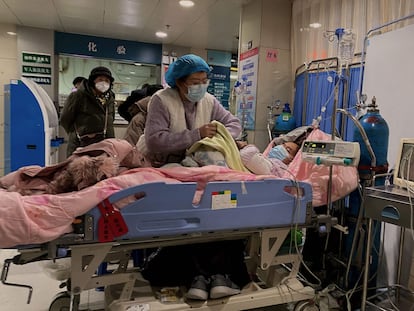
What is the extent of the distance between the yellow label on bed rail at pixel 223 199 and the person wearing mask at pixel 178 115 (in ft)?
1.21

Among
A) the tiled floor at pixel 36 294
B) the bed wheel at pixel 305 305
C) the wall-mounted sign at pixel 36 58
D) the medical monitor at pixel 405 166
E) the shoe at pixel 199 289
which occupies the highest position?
the wall-mounted sign at pixel 36 58

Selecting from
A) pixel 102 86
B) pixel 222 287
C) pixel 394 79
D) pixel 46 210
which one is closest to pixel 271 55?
pixel 394 79

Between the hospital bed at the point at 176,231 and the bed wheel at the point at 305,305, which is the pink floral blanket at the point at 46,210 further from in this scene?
the bed wheel at the point at 305,305

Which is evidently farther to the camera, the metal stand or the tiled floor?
the tiled floor

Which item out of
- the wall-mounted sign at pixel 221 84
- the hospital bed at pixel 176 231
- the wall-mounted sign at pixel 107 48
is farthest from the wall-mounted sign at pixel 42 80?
the hospital bed at pixel 176 231

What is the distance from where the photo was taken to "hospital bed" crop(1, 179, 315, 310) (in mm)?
1395

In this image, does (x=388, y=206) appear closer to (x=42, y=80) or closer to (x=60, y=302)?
(x=60, y=302)

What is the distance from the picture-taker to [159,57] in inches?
246

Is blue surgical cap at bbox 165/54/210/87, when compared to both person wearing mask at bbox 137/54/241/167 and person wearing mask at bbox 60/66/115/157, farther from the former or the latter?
person wearing mask at bbox 60/66/115/157

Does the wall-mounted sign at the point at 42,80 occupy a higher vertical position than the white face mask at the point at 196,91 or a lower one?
higher

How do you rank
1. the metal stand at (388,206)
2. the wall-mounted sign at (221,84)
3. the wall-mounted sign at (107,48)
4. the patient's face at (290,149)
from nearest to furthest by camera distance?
the metal stand at (388,206) → the patient's face at (290,149) → the wall-mounted sign at (107,48) → the wall-mounted sign at (221,84)

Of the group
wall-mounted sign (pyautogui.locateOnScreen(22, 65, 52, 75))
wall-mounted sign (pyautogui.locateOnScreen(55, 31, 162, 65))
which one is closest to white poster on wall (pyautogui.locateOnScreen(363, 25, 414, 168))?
wall-mounted sign (pyautogui.locateOnScreen(55, 31, 162, 65))

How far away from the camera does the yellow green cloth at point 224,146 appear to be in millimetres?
1777

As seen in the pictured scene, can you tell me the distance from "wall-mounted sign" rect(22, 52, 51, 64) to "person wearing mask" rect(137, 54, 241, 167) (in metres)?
4.43
